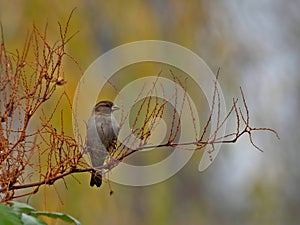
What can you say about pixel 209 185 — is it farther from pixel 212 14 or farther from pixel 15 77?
pixel 15 77

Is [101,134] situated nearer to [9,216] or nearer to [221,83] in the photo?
[9,216]

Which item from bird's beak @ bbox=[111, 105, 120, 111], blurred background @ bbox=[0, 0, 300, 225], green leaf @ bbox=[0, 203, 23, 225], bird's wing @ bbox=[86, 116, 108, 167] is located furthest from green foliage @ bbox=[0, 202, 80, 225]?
blurred background @ bbox=[0, 0, 300, 225]

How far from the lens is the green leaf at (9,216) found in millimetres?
1177

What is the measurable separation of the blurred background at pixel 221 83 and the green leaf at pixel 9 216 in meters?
2.70

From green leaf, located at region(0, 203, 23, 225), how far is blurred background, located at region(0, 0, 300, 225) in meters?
2.70

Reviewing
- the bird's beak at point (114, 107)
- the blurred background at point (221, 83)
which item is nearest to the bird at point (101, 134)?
the bird's beak at point (114, 107)

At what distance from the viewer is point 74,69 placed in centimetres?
468

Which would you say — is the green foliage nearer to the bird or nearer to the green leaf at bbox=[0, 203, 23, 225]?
the green leaf at bbox=[0, 203, 23, 225]

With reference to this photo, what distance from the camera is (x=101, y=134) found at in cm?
273

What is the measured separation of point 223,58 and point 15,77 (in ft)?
14.7

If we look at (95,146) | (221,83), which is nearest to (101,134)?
(95,146)

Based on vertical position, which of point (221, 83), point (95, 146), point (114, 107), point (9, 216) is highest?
point (221, 83)

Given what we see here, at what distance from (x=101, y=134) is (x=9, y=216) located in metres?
1.54

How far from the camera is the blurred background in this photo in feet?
16.0
